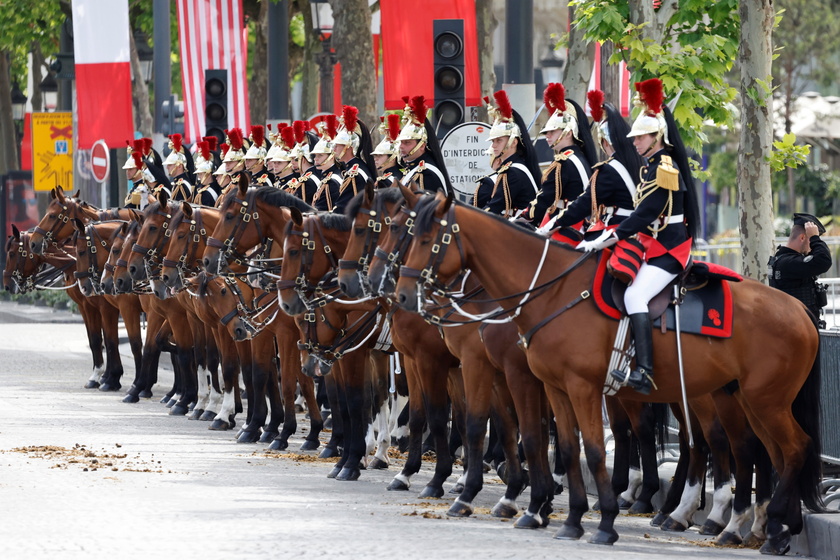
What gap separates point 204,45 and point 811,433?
1845 cm

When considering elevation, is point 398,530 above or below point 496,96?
below

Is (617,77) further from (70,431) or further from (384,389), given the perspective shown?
(70,431)

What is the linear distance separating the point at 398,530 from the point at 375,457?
429 centimetres

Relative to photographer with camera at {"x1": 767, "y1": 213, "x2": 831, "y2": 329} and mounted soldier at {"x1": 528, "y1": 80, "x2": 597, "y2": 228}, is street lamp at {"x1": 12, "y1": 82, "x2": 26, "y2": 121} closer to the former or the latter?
photographer with camera at {"x1": 767, "y1": 213, "x2": 831, "y2": 329}

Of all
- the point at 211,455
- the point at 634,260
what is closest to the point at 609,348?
the point at 634,260

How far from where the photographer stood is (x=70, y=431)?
1725 centimetres

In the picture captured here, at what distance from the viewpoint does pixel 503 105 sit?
43.0 feet

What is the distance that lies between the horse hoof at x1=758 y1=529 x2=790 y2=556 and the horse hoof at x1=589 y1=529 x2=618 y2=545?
959 millimetres

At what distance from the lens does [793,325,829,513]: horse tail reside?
35.8 feet

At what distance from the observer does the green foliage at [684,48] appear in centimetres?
1734

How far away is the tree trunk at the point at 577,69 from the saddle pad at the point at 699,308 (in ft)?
38.5

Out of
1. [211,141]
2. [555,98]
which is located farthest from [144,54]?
[555,98]

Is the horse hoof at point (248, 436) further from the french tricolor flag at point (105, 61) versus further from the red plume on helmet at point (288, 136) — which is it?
the french tricolor flag at point (105, 61)

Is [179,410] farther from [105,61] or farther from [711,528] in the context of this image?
[711,528]
